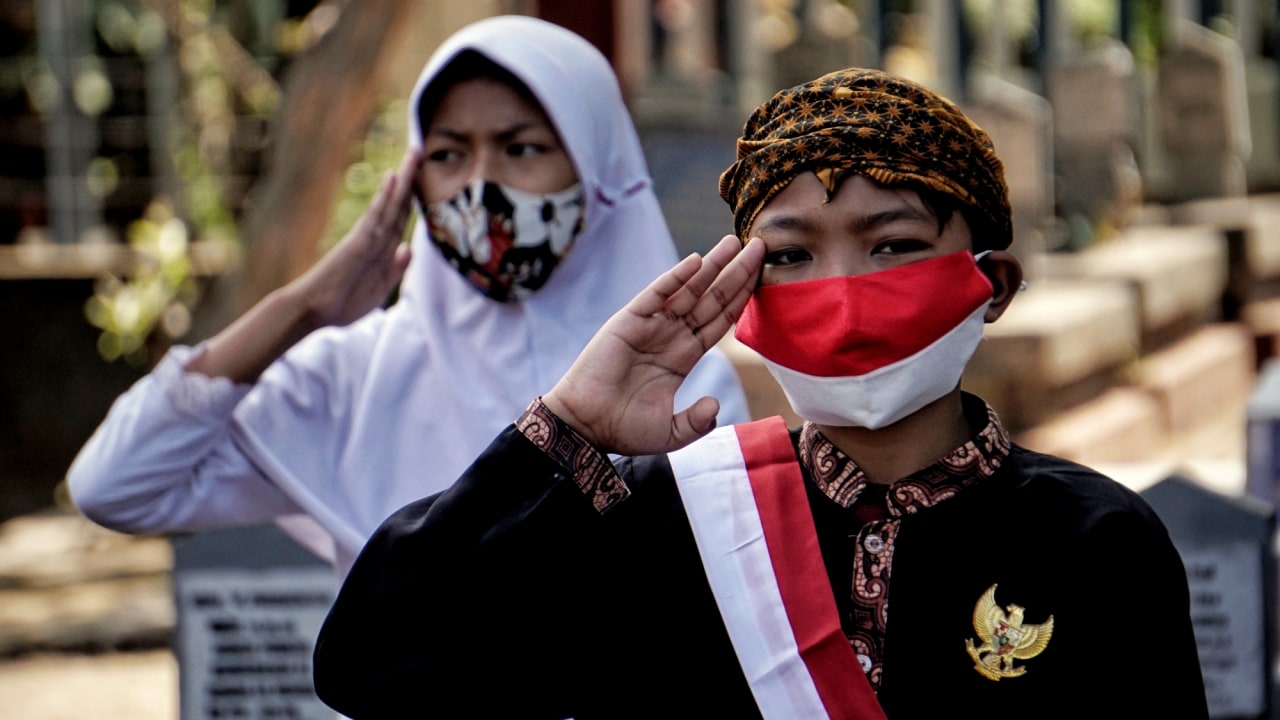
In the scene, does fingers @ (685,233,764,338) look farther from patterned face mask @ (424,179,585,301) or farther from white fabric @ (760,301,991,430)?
patterned face mask @ (424,179,585,301)

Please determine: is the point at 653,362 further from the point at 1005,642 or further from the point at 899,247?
the point at 1005,642

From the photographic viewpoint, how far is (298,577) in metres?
3.99

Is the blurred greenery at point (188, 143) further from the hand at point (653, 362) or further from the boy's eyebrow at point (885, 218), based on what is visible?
the boy's eyebrow at point (885, 218)

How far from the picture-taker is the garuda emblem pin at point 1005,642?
1765 mm

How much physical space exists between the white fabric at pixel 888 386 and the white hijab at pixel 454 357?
0.84m

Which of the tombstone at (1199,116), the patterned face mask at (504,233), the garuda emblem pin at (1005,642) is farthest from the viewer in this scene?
the tombstone at (1199,116)

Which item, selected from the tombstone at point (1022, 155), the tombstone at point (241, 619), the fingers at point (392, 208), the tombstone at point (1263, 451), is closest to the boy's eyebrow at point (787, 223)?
the fingers at point (392, 208)

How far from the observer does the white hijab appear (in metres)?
2.85

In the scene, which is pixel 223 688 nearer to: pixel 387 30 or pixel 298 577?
pixel 298 577

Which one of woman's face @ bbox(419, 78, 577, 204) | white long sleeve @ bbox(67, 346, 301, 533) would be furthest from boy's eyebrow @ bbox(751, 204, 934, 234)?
white long sleeve @ bbox(67, 346, 301, 533)

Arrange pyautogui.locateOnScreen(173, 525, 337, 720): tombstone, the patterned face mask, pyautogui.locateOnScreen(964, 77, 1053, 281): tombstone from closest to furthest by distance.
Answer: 1. the patterned face mask
2. pyautogui.locateOnScreen(173, 525, 337, 720): tombstone
3. pyautogui.locateOnScreen(964, 77, 1053, 281): tombstone

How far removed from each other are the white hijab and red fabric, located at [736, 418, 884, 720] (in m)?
0.79

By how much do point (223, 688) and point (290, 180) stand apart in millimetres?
3559

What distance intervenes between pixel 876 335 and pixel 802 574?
10.6 inches
